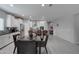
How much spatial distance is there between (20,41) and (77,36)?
521 centimetres

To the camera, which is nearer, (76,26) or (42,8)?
(42,8)

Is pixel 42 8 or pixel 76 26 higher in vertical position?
pixel 42 8

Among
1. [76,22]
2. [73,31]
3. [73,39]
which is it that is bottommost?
[73,39]

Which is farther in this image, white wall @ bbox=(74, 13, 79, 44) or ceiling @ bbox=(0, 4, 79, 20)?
white wall @ bbox=(74, 13, 79, 44)

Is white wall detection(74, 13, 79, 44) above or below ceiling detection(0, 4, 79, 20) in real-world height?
below

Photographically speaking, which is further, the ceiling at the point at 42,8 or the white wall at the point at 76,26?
the white wall at the point at 76,26

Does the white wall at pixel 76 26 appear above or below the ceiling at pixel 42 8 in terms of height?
below

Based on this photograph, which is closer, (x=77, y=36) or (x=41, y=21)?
(x=77, y=36)
